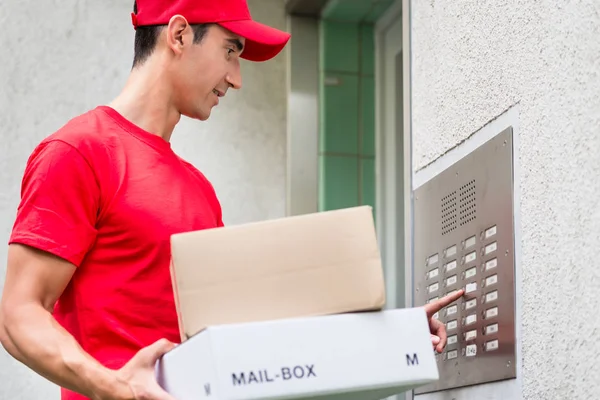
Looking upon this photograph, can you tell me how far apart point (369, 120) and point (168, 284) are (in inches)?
88.7

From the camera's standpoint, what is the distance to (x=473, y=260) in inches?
76.0

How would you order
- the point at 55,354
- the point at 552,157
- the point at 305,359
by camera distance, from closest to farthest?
the point at 305,359, the point at 55,354, the point at 552,157

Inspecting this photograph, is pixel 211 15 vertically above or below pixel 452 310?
above

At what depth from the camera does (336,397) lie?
1.35 meters

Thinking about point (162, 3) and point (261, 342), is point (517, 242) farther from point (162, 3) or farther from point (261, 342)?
point (162, 3)

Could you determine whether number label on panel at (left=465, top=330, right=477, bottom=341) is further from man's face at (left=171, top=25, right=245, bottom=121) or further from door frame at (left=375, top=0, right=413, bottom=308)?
door frame at (left=375, top=0, right=413, bottom=308)

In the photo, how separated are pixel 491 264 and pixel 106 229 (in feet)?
2.39

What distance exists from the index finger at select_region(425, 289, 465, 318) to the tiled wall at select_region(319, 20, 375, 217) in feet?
5.76

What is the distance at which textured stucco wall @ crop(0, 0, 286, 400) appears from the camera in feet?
11.7

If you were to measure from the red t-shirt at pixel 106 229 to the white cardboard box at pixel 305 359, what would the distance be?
23cm

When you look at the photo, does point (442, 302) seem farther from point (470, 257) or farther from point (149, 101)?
point (149, 101)

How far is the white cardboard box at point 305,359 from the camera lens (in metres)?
1.27

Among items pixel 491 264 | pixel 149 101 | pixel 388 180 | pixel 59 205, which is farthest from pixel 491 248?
pixel 388 180

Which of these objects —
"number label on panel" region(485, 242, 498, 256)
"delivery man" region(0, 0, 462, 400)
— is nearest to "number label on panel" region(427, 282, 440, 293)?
"number label on panel" region(485, 242, 498, 256)
